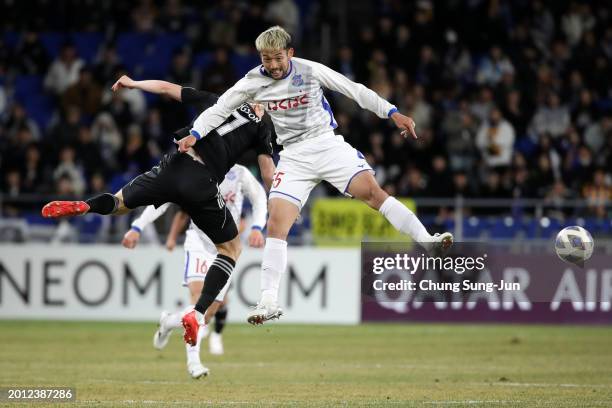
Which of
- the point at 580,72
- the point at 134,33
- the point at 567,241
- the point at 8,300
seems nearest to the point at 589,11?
the point at 580,72

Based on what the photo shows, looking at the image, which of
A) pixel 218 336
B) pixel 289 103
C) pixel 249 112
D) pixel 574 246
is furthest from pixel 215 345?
pixel 574 246

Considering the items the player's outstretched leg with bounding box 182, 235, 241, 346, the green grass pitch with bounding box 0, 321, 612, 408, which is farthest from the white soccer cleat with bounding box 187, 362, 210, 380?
the player's outstretched leg with bounding box 182, 235, 241, 346

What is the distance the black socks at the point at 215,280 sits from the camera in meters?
11.1

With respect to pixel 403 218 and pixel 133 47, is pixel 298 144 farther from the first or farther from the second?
pixel 133 47

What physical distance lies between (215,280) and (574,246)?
3335mm

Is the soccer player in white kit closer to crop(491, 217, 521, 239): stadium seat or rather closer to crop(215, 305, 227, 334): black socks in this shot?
crop(215, 305, 227, 334): black socks

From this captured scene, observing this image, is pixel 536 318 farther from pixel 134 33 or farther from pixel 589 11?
pixel 134 33

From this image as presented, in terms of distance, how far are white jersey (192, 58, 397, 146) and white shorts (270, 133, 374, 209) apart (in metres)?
0.21

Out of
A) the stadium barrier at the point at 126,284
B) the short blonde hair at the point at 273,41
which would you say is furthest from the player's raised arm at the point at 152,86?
the stadium barrier at the point at 126,284

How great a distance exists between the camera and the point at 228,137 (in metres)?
11.4

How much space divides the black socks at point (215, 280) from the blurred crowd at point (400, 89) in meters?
10.5

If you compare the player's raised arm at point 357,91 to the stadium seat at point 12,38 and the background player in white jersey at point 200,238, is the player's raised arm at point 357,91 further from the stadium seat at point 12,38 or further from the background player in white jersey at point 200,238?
the stadium seat at point 12,38

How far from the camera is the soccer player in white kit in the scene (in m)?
10.6

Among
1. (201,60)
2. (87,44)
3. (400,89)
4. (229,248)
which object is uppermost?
(87,44)
